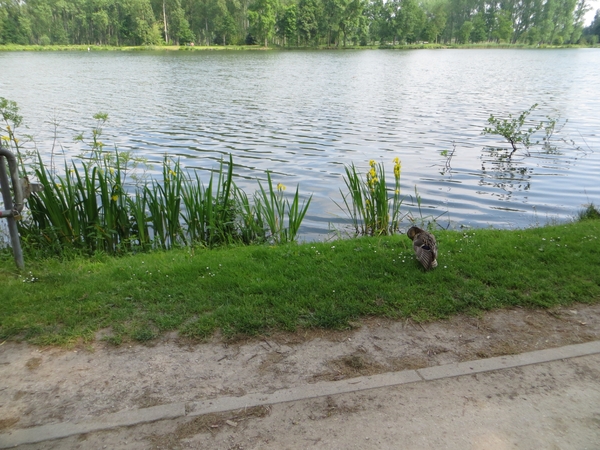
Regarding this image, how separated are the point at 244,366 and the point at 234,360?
0.34ft

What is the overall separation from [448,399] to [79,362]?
2.43m

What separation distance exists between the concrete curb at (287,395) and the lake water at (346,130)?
450cm

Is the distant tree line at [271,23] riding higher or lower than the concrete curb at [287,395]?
higher

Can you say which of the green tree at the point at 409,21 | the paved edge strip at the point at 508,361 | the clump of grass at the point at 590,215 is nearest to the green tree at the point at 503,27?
the green tree at the point at 409,21

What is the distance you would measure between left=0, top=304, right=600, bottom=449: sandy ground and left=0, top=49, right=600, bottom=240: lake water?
160 inches

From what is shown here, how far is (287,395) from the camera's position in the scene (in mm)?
2943

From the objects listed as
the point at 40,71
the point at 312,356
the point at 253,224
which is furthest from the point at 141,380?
the point at 40,71

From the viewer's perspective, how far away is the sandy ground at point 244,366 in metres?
2.77

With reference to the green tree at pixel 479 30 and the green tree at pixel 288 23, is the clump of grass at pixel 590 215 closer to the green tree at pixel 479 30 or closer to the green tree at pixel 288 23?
the green tree at pixel 288 23

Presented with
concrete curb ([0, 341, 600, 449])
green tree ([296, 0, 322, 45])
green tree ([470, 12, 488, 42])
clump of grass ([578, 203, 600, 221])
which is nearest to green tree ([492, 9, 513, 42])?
green tree ([470, 12, 488, 42])

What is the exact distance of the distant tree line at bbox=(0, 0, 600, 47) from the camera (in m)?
90.2

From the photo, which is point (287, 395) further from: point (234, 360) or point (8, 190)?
point (8, 190)

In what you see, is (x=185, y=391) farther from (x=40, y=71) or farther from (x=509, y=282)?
(x=40, y=71)

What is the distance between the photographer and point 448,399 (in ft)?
9.51
